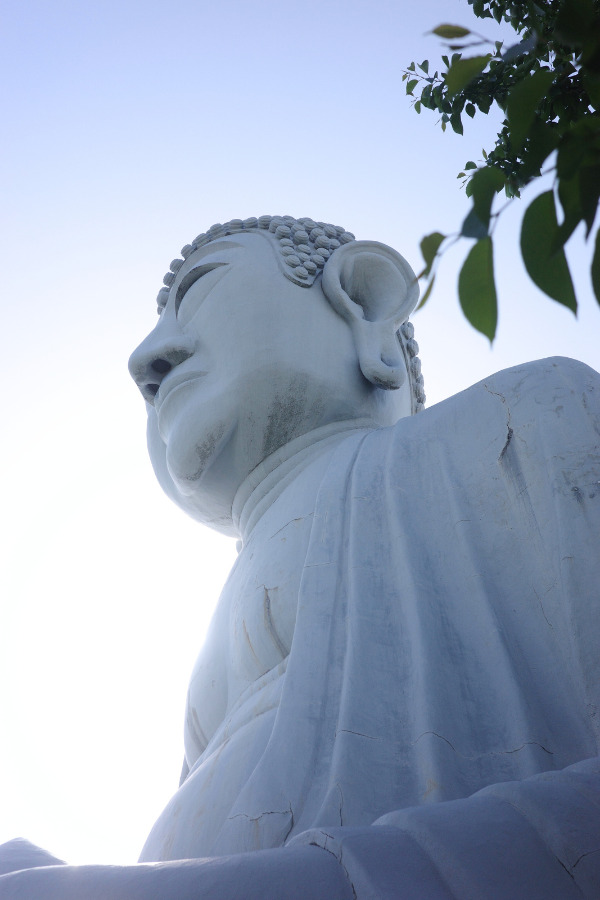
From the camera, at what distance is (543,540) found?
9.89 ft

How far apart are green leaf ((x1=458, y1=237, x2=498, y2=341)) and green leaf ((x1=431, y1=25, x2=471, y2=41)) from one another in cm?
34

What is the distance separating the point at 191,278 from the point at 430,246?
3650 mm

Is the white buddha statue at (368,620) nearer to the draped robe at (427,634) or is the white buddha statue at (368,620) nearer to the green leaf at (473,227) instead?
the draped robe at (427,634)

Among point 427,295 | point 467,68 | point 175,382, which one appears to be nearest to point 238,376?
point 175,382

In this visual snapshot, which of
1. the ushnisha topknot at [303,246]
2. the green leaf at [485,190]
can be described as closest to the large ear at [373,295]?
the ushnisha topknot at [303,246]

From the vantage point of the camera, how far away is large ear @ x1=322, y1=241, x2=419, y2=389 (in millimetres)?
4637

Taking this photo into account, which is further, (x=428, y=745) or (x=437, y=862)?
(x=428, y=745)

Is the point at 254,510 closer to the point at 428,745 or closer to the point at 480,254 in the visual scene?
the point at 428,745

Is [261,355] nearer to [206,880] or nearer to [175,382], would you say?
[175,382]

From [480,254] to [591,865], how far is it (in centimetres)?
103

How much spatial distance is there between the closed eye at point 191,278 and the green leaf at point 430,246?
358 centimetres

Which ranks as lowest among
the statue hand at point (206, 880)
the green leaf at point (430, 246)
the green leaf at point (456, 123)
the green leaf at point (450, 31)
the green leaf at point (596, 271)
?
the statue hand at point (206, 880)

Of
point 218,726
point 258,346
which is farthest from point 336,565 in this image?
point 258,346

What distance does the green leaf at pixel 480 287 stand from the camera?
1.40 m
